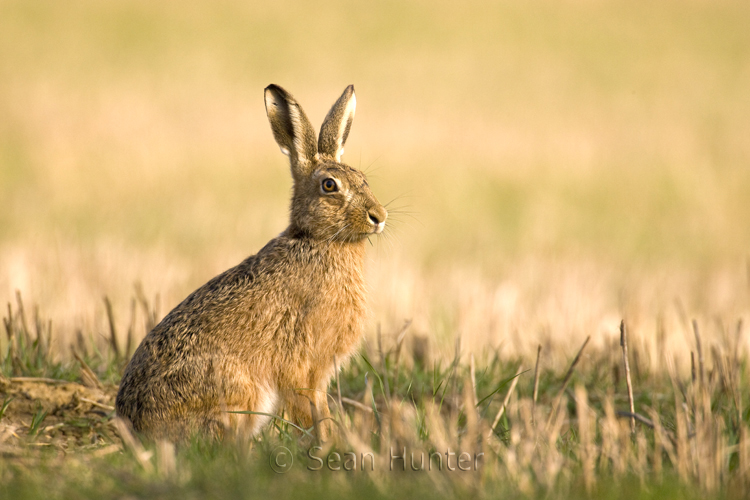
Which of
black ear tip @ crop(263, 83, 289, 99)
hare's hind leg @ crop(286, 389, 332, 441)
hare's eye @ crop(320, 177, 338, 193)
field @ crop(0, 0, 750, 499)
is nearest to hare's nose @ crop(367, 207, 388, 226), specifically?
hare's eye @ crop(320, 177, 338, 193)

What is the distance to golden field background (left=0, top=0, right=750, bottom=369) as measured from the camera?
972cm

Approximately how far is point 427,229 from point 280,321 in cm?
1014

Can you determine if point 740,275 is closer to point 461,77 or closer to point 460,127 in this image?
point 460,127

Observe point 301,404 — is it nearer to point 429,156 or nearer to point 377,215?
point 377,215

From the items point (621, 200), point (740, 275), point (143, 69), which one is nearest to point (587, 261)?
point (740, 275)

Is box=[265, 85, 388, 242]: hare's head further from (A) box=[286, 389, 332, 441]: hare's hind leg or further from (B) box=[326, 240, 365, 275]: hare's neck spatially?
(A) box=[286, 389, 332, 441]: hare's hind leg

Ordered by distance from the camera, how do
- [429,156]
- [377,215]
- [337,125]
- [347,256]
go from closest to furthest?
[377,215] → [347,256] → [337,125] → [429,156]

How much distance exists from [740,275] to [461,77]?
13391mm

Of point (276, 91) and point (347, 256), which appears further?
point (347, 256)

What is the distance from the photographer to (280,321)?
486 centimetres

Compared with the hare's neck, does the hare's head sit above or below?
above

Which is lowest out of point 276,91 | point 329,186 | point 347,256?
point 347,256

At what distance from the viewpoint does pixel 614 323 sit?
27.5 ft

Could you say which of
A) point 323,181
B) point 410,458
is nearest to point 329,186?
point 323,181
